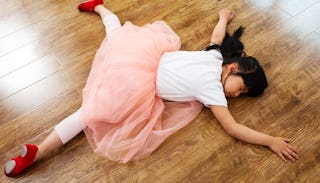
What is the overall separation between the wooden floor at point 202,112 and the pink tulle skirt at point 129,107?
0.04 metres

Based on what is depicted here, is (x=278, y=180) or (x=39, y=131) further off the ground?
(x=39, y=131)

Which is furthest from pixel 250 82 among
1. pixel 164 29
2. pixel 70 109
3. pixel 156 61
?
pixel 70 109

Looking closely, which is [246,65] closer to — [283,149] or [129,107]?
[283,149]

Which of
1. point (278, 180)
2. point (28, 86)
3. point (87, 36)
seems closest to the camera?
point (278, 180)

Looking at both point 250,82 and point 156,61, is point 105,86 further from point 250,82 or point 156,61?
point 250,82

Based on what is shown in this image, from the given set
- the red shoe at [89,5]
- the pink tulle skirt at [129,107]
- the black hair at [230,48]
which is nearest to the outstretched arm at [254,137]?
the pink tulle skirt at [129,107]

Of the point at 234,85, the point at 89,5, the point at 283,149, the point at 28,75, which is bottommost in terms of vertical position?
the point at 283,149

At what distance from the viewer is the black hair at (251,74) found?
→ 106 cm

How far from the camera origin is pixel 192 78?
3.53ft

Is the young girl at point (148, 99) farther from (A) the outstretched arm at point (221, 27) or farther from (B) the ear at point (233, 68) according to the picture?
(A) the outstretched arm at point (221, 27)

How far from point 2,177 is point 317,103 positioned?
1172mm

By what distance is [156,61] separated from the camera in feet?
3.82

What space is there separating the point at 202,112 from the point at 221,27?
0.43 meters

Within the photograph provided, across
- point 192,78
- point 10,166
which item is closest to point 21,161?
point 10,166
